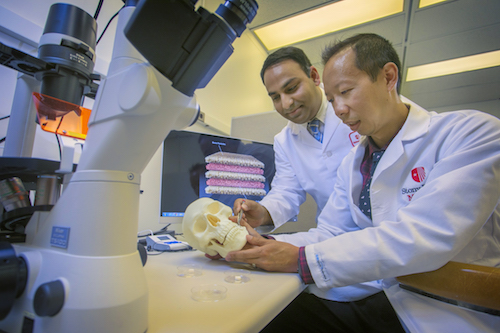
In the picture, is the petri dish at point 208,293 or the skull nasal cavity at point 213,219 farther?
the skull nasal cavity at point 213,219

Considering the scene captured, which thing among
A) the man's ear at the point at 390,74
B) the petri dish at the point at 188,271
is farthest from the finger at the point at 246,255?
the man's ear at the point at 390,74

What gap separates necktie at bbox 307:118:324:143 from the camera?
1621mm

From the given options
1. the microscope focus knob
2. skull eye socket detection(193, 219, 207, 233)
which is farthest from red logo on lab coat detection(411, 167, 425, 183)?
the microscope focus knob

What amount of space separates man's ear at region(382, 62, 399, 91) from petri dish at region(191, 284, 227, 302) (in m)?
0.94

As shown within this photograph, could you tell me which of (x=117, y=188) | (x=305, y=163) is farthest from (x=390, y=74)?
(x=117, y=188)

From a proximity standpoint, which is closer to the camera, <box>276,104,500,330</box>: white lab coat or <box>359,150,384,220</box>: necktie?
<box>276,104,500,330</box>: white lab coat

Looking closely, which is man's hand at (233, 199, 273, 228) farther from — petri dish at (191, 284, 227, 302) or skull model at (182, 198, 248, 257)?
petri dish at (191, 284, 227, 302)

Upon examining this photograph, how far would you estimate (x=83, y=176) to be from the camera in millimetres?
383

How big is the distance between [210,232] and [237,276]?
0.18 m

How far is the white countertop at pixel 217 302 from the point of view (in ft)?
1.28

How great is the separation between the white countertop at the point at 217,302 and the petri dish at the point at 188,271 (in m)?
0.01

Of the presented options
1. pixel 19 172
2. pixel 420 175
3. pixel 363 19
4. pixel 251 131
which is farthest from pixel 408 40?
pixel 19 172

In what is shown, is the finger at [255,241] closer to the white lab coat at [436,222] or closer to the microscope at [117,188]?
the white lab coat at [436,222]

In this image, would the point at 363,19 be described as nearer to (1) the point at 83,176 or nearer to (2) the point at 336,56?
(2) the point at 336,56
